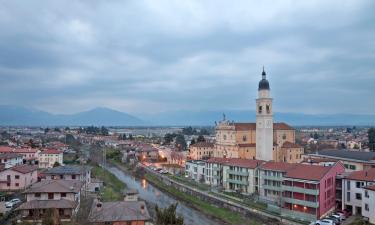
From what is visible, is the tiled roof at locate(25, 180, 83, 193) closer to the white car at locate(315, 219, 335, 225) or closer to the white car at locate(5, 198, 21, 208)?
the white car at locate(5, 198, 21, 208)

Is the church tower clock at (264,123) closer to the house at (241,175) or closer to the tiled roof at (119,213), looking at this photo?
→ the house at (241,175)

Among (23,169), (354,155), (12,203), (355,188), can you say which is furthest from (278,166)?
(23,169)

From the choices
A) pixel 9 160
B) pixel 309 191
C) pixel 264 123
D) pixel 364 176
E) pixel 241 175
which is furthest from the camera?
pixel 264 123

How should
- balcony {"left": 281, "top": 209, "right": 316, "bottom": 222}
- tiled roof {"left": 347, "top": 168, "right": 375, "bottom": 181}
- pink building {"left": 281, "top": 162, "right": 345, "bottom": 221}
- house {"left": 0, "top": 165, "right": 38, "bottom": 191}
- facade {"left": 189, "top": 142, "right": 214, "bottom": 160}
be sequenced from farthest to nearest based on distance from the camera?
facade {"left": 189, "top": 142, "right": 214, "bottom": 160} → house {"left": 0, "top": 165, "right": 38, "bottom": 191} → balcony {"left": 281, "top": 209, "right": 316, "bottom": 222} → pink building {"left": 281, "top": 162, "right": 345, "bottom": 221} → tiled roof {"left": 347, "top": 168, "right": 375, "bottom": 181}

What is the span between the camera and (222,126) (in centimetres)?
5303

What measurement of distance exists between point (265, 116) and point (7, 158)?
31.1 m

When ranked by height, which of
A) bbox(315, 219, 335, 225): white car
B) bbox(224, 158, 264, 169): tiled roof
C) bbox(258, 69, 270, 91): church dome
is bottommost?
bbox(315, 219, 335, 225): white car

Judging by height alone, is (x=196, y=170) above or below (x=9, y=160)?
below

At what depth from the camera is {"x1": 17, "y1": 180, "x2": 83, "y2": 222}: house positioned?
76.3 feet

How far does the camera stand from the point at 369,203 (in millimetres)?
24312

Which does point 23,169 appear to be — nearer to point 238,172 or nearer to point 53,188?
point 53,188

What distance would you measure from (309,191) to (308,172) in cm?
169

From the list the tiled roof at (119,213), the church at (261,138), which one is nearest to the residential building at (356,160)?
the church at (261,138)

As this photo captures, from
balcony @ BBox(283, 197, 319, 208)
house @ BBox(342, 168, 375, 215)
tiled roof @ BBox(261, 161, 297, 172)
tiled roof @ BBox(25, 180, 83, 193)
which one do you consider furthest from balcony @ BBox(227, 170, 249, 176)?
tiled roof @ BBox(25, 180, 83, 193)
